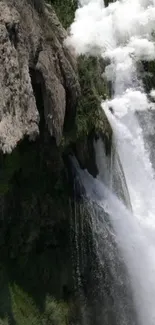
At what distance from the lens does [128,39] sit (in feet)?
49.4

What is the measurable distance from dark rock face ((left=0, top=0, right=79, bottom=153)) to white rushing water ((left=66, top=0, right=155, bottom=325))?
107cm

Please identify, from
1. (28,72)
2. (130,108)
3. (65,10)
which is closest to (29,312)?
(28,72)

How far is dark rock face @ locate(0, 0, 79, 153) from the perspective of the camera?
9523 millimetres

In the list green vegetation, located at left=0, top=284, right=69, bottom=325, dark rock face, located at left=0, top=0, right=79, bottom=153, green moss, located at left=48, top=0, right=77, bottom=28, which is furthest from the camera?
green moss, located at left=48, top=0, right=77, bottom=28

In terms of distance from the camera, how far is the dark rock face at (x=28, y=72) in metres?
9.52

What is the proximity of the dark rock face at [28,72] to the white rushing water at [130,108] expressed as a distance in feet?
3.50

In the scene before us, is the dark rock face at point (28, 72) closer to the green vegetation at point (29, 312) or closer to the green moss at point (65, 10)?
the green moss at point (65, 10)

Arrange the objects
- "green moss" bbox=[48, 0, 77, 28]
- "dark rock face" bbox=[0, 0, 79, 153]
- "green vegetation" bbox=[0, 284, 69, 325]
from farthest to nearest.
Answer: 1. "green moss" bbox=[48, 0, 77, 28]
2. "green vegetation" bbox=[0, 284, 69, 325]
3. "dark rock face" bbox=[0, 0, 79, 153]

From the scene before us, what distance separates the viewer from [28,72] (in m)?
10.0

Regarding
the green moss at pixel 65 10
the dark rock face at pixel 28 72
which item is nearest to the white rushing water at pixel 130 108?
the green moss at pixel 65 10

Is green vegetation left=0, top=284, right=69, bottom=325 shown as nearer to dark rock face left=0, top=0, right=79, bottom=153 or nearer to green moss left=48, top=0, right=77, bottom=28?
dark rock face left=0, top=0, right=79, bottom=153

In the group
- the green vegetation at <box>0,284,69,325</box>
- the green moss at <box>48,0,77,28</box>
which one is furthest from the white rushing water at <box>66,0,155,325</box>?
the green vegetation at <box>0,284,69,325</box>

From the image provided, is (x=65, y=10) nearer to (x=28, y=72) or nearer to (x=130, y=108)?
(x=130, y=108)

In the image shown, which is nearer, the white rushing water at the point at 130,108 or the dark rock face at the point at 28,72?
the dark rock face at the point at 28,72
